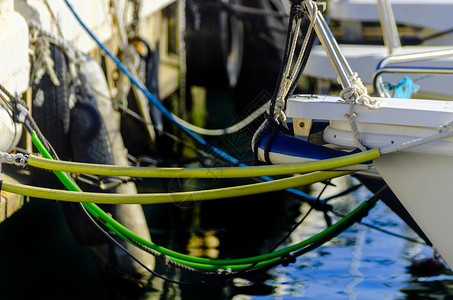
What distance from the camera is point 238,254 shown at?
5.22 meters

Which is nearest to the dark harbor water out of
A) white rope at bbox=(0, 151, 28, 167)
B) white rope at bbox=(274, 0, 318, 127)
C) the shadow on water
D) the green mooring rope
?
the shadow on water

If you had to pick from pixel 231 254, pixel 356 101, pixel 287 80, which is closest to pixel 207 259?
pixel 287 80

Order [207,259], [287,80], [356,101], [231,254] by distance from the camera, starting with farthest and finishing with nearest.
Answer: [231,254]
[207,259]
[287,80]
[356,101]

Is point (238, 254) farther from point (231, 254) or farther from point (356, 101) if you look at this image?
point (356, 101)

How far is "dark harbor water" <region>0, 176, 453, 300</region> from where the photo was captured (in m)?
4.54

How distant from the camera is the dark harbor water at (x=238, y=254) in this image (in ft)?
14.9

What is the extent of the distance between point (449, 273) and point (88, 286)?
2.39 m

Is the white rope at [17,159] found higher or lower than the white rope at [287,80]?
lower

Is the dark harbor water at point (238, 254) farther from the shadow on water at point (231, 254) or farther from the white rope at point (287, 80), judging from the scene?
the white rope at point (287, 80)

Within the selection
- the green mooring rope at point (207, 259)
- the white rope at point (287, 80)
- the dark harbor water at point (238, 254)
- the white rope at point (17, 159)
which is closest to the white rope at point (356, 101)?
the white rope at point (287, 80)

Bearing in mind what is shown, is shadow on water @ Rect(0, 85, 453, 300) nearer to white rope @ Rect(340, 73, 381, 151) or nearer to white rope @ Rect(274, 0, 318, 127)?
white rope @ Rect(274, 0, 318, 127)

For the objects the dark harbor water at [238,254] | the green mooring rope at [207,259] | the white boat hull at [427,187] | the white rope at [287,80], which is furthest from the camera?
the dark harbor water at [238,254]

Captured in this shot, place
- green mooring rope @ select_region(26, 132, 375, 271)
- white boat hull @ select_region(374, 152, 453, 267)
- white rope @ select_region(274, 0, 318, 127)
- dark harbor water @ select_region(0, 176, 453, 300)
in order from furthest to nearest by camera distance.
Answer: dark harbor water @ select_region(0, 176, 453, 300), green mooring rope @ select_region(26, 132, 375, 271), white rope @ select_region(274, 0, 318, 127), white boat hull @ select_region(374, 152, 453, 267)

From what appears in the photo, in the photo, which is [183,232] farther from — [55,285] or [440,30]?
[440,30]
